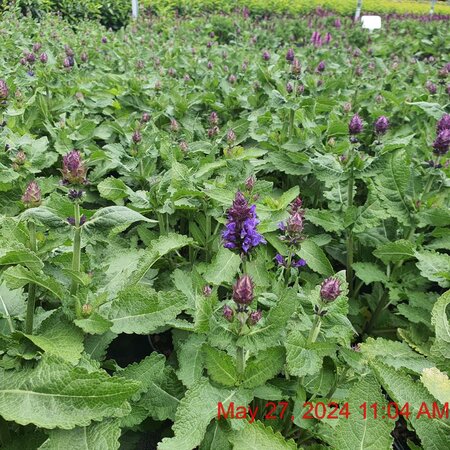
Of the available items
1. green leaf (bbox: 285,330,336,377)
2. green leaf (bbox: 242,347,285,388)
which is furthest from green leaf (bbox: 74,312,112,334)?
green leaf (bbox: 285,330,336,377)

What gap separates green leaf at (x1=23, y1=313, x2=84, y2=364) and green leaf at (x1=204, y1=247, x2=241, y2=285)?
0.67 metres

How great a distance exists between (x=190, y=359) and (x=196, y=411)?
16.9 inches

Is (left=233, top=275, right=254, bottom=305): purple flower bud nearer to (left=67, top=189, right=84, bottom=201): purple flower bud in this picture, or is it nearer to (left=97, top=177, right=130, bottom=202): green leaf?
(left=67, top=189, right=84, bottom=201): purple flower bud

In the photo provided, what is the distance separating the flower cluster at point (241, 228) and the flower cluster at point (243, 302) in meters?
0.16

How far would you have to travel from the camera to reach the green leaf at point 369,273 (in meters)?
2.65

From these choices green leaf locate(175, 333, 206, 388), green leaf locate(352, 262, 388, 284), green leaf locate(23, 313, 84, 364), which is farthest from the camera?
green leaf locate(352, 262, 388, 284)

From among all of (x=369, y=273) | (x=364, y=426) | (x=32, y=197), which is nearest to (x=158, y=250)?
(x=32, y=197)

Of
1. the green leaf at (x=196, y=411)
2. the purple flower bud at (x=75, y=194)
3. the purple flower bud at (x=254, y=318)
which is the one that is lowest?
the green leaf at (x=196, y=411)

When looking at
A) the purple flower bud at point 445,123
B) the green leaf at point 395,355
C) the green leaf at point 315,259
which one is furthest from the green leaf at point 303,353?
the purple flower bud at point 445,123

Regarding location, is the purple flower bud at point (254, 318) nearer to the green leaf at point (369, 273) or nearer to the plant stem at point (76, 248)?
the plant stem at point (76, 248)

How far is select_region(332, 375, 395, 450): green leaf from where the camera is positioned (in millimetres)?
1505

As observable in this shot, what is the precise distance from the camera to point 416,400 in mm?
1745

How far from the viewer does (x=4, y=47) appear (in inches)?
223

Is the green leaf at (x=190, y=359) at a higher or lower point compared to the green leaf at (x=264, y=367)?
lower
